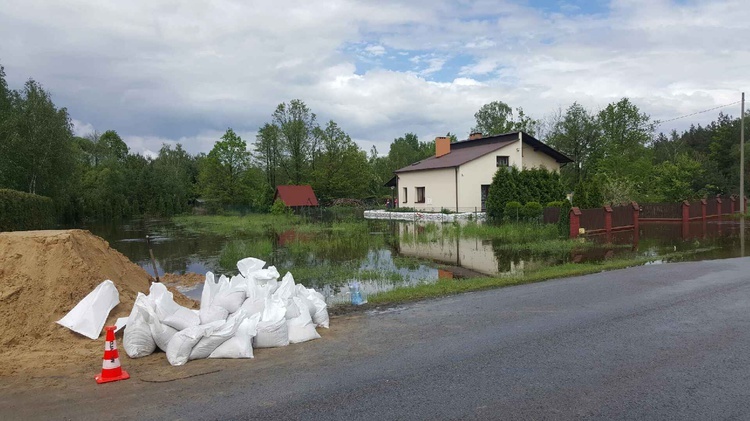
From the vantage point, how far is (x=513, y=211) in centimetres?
3044

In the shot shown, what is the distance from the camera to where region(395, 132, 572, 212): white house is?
127ft

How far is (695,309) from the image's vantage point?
8438 millimetres

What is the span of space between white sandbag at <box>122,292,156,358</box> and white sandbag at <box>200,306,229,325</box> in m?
0.71

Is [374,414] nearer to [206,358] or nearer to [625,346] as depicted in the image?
[206,358]

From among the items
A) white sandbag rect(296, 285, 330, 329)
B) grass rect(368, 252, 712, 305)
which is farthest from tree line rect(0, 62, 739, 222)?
white sandbag rect(296, 285, 330, 329)

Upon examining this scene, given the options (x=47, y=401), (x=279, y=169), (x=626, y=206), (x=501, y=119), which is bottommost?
(x=47, y=401)

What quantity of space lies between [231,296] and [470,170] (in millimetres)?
32982

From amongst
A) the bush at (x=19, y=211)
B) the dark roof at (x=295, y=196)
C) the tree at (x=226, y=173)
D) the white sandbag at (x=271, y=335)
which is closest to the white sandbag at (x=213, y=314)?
the white sandbag at (x=271, y=335)

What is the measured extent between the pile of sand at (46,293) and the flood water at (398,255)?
12.2ft

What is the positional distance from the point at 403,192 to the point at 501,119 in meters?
29.6

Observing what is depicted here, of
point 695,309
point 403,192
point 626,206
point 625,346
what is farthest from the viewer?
point 403,192

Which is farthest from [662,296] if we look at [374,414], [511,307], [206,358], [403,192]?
[403,192]

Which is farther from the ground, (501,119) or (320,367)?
(501,119)

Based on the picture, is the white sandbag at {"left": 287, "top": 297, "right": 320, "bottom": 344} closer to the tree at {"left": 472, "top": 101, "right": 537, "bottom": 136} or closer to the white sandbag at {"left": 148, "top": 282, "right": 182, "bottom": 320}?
the white sandbag at {"left": 148, "top": 282, "right": 182, "bottom": 320}
